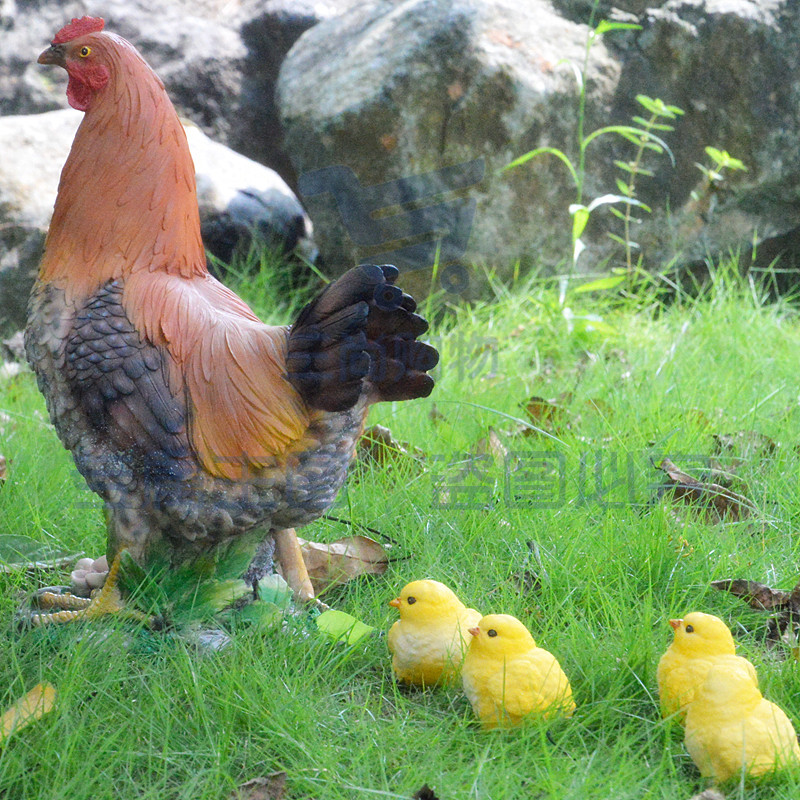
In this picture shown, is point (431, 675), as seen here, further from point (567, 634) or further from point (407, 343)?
point (407, 343)

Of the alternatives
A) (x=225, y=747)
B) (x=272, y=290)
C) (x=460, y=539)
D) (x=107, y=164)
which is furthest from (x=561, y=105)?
(x=225, y=747)

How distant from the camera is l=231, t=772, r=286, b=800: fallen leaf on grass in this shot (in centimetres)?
165

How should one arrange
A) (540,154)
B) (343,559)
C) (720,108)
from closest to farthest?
(343,559) < (540,154) < (720,108)

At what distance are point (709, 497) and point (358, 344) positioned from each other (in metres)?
1.36

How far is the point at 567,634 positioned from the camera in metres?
2.08

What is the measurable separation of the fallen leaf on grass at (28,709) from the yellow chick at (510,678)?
82cm

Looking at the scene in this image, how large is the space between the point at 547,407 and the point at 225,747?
190 cm

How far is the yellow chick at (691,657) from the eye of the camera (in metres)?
1.76

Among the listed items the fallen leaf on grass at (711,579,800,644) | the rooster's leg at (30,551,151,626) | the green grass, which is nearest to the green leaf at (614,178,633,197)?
the green grass

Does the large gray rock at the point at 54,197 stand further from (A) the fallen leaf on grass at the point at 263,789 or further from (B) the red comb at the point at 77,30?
(A) the fallen leaf on grass at the point at 263,789

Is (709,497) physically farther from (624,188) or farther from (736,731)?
(624,188)

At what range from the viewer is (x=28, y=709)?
1785mm

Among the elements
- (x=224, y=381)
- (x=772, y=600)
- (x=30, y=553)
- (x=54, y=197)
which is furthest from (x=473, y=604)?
(x=54, y=197)

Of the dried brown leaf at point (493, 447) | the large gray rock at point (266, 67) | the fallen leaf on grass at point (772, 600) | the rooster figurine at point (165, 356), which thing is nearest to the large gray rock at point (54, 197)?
the large gray rock at point (266, 67)
